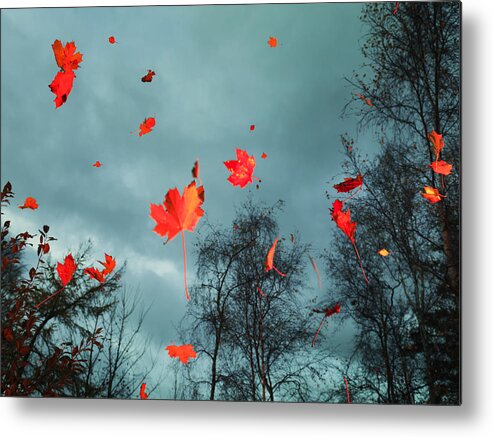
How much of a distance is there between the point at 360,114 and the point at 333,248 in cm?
50

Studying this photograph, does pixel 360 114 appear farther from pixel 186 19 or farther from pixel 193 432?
pixel 193 432

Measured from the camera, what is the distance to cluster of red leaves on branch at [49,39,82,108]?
2.19m

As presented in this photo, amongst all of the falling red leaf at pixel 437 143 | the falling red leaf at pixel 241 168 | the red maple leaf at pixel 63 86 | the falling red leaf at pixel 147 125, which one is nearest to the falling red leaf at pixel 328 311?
the falling red leaf at pixel 241 168

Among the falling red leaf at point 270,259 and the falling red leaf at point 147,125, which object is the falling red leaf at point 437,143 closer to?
the falling red leaf at point 270,259

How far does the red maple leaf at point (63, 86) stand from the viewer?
2.19 meters

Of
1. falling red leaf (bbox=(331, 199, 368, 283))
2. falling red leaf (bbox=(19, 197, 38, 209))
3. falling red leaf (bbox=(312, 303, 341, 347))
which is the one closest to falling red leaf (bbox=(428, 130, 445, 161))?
falling red leaf (bbox=(331, 199, 368, 283))

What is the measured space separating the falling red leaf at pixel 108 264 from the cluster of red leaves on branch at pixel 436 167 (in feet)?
3.85

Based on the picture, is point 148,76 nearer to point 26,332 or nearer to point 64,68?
point 64,68

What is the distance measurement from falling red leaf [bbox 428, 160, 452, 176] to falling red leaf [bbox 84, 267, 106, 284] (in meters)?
1.29

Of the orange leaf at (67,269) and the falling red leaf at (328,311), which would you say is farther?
the orange leaf at (67,269)

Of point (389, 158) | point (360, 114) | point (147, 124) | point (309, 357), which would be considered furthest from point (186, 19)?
point (309, 357)

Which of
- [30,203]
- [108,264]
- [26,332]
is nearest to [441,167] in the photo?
[108,264]

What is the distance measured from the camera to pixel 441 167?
2057mm

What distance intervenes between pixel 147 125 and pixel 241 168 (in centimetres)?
40
